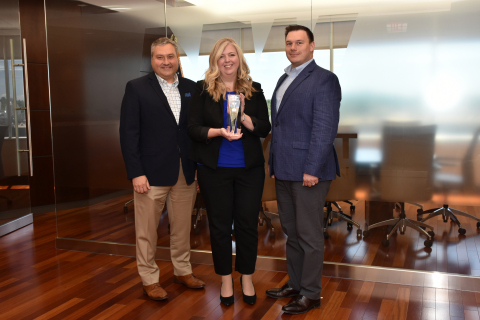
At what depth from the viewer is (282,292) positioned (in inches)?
126

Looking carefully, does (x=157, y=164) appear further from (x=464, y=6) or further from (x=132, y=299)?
(x=464, y=6)

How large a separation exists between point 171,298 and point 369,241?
1.61 meters

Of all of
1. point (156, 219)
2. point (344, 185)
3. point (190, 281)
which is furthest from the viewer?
point (344, 185)

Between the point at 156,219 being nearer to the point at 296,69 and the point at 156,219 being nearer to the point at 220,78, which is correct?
the point at 220,78

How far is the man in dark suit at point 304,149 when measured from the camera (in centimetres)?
275

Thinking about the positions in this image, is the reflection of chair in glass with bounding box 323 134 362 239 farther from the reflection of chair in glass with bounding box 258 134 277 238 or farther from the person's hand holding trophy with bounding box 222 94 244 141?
the person's hand holding trophy with bounding box 222 94 244 141

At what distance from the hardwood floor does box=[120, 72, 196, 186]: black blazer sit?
0.87 m

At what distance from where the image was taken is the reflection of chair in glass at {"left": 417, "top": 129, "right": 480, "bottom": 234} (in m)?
3.27

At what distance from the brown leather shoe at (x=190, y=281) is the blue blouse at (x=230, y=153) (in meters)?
1.05

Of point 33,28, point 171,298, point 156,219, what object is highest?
point 33,28

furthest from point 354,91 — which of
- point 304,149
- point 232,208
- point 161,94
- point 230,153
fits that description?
point 161,94

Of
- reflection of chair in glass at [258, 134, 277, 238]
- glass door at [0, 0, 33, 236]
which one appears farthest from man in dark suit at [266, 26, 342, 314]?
glass door at [0, 0, 33, 236]

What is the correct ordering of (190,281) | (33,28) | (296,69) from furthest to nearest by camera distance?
(33,28) < (190,281) < (296,69)

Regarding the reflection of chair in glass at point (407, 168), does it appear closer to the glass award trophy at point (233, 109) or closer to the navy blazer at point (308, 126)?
the navy blazer at point (308, 126)
